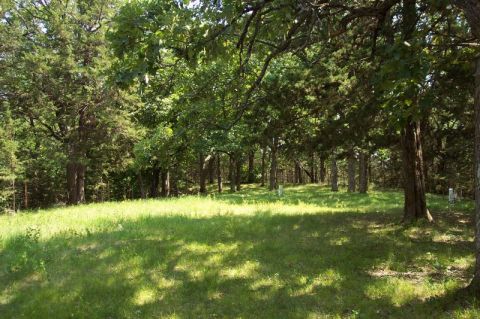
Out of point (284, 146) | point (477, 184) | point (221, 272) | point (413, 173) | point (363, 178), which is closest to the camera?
point (477, 184)

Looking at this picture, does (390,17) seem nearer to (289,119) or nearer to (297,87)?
(297,87)

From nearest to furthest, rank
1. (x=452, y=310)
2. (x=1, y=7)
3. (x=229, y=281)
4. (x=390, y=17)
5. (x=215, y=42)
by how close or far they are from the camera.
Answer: (x=452, y=310), (x=215, y=42), (x=229, y=281), (x=390, y=17), (x=1, y=7)

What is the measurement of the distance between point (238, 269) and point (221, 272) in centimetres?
35

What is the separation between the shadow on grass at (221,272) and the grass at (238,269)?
0.02 m

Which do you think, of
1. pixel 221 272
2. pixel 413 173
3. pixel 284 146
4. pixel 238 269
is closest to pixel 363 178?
pixel 284 146

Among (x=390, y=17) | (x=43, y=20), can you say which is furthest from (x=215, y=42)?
(x=43, y=20)

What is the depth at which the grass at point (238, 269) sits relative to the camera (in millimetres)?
6332

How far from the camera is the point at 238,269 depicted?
26.1 feet

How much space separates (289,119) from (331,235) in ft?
12.3

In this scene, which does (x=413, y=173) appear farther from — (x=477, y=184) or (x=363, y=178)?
(x=363, y=178)

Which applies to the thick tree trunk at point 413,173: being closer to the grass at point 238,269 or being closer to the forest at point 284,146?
the forest at point 284,146

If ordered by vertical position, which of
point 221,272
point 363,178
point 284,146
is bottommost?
point 221,272

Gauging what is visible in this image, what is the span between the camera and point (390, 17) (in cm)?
957

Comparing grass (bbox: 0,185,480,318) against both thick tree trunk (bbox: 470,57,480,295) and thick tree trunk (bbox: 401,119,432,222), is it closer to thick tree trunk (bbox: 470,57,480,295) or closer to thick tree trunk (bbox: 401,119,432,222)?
thick tree trunk (bbox: 470,57,480,295)
